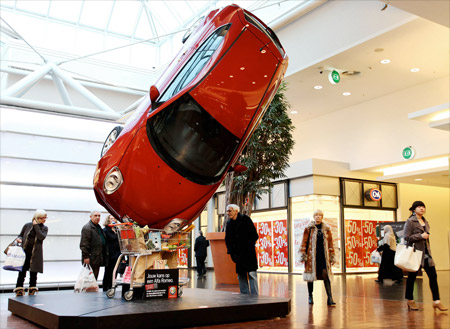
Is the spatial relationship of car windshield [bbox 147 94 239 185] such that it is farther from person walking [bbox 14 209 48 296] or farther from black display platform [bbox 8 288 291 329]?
person walking [bbox 14 209 48 296]

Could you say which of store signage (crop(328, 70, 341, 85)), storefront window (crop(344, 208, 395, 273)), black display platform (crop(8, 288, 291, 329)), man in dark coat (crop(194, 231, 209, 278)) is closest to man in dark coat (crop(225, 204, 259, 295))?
black display platform (crop(8, 288, 291, 329))

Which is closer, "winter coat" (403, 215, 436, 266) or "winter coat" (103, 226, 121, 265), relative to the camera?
"winter coat" (403, 215, 436, 266)

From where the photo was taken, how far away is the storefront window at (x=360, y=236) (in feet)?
66.4

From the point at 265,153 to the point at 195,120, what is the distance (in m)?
6.14

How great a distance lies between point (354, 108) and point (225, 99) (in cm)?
1774

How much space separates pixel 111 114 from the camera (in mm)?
12180

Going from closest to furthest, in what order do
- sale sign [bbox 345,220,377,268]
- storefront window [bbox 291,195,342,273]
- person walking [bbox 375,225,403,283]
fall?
person walking [bbox 375,225,403,283] < storefront window [bbox 291,195,342,273] < sale sign [bbox 345,220,377,268]

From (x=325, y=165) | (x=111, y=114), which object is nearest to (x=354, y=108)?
(x=325, y=165)

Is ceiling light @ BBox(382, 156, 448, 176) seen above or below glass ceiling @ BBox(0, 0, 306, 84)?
below

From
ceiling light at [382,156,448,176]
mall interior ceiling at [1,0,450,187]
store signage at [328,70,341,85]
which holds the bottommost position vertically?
ceiling light at [382,156,448,176]

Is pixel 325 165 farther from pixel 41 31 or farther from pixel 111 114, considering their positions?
pixel 41 31

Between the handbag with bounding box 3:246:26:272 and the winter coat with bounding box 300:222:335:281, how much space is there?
5.09 m

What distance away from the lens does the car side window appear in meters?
5.27

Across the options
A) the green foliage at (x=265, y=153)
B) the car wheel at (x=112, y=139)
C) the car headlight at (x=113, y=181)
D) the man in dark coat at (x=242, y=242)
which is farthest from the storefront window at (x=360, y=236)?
the car headlight at (x=113, y=181)
